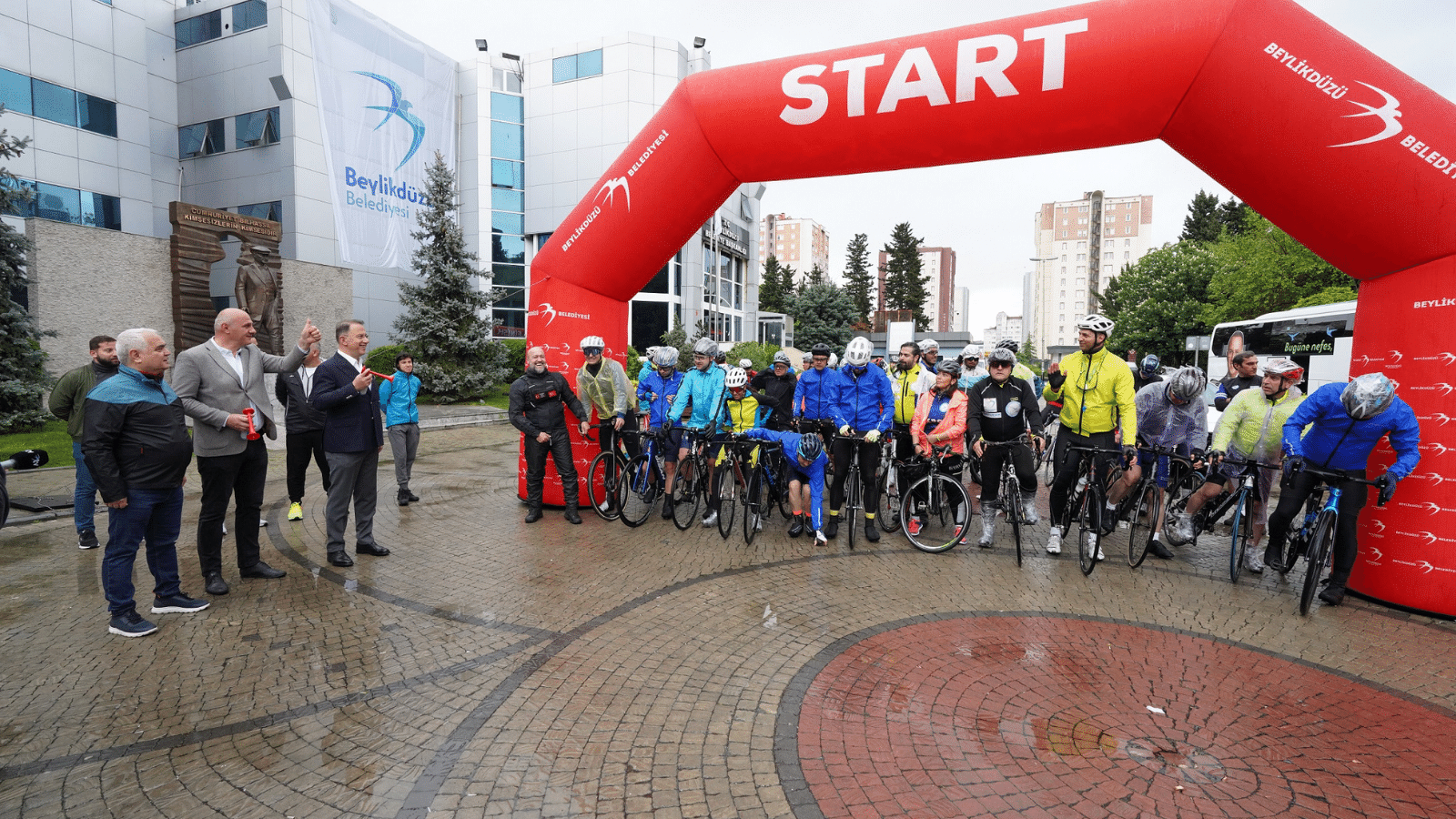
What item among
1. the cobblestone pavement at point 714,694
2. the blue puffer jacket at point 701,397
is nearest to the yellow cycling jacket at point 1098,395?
the cobblestone pavement at point 714,694

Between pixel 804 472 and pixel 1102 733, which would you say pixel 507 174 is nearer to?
pixel 804 472

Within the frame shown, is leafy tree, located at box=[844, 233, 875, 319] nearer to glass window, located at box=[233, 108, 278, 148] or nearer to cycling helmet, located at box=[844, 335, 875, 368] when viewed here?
glass window, located at box=[233, 108, 278, 148]

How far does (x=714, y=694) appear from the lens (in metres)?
3.81

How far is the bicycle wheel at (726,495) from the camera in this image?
7148 millimetres

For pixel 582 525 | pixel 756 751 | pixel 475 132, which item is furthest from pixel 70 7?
pixel 756 751

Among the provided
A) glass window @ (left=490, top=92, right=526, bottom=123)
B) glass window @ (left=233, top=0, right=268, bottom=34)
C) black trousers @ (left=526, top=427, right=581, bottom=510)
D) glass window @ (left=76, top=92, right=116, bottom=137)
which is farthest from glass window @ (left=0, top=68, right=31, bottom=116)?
black trousers @ (left=526, top=427, right=581, bottom=510)

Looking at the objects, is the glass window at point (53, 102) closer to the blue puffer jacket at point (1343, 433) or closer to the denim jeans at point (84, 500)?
the denim jeans at point (84, 500)

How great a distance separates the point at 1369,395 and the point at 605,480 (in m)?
6.70

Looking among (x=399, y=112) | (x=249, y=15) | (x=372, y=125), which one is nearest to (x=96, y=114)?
(x=249, y=15)

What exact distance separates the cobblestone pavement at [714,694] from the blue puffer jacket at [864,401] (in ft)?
4.90

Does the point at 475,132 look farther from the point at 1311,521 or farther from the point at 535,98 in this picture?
the point at 1311,521

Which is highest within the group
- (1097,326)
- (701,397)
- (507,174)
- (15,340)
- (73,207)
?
(507,174)

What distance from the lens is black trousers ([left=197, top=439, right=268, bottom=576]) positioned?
5.14 meters

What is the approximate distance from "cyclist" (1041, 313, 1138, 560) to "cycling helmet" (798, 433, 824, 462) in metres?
2.24
